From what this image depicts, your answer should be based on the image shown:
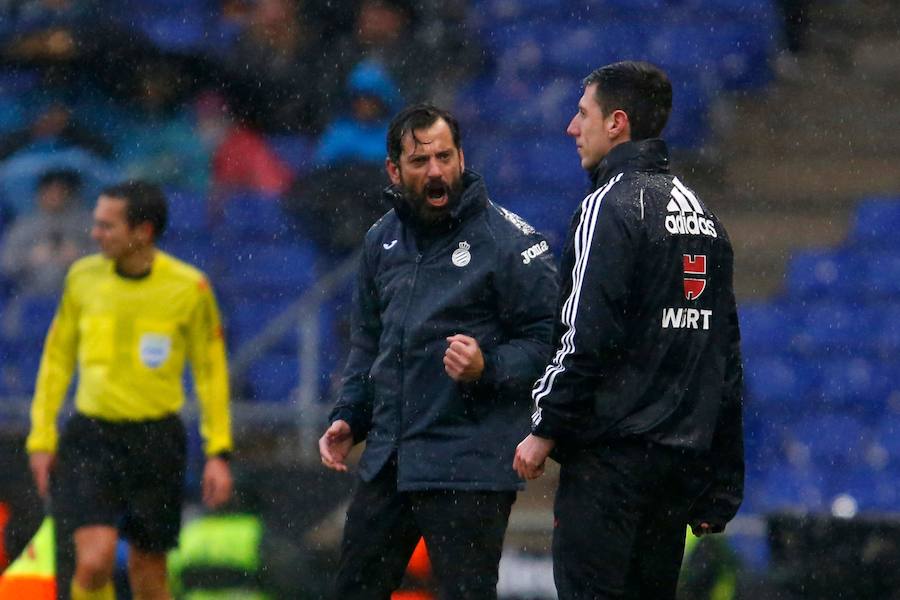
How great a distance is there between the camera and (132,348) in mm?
7070

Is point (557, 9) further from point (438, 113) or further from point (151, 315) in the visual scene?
point (438, 113)

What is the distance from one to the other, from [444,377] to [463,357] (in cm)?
30

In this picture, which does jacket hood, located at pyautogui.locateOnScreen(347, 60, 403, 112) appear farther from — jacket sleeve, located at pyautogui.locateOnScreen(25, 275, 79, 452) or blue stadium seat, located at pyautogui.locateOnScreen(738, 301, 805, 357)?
jacket sleeve, located at pyautogui.locateOnScreen(25, 275, 79, 452)

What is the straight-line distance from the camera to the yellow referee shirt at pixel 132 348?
701 centimetres

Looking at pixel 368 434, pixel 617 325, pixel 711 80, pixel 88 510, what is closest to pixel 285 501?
pixel 88 510

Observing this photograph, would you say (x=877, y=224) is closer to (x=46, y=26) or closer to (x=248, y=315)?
(x=248, y=315)

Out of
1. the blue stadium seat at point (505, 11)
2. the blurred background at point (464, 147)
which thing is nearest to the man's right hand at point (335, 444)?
the blurred background at point (464, 147)

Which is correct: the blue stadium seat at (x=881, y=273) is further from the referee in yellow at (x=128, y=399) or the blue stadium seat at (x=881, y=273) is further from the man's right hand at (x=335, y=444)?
the man's right hand at (x=335, y=444)

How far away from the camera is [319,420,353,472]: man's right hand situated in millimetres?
5184

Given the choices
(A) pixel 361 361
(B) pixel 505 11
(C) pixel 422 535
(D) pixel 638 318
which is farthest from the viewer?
(B) pixel 505 11

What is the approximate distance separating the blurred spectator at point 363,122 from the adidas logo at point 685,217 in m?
5.60

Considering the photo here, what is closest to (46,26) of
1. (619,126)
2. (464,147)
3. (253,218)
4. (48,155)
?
(48,155)

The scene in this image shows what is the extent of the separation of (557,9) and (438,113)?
6.36m

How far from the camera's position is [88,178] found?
10.7 meters
